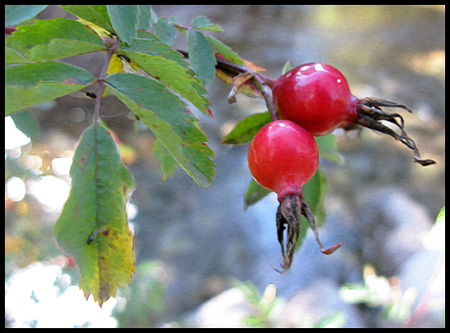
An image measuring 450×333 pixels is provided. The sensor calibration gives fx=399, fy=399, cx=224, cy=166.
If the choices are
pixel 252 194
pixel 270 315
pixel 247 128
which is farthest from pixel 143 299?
pixel 247 128

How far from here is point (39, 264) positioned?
194 cm

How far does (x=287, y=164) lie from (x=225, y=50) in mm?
289

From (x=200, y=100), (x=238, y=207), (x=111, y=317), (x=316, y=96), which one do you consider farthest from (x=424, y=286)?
(x=200, y=100)

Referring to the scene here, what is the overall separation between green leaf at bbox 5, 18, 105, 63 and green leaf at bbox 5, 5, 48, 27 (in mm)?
92

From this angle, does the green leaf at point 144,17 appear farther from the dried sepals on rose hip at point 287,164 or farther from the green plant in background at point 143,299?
the green plant in background at point 143,299

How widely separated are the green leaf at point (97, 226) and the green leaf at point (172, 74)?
16 cm

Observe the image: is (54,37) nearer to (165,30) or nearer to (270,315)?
(165,30)

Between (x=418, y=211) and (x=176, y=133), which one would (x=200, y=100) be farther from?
(x=418, y=211)

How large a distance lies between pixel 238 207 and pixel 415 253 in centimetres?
98

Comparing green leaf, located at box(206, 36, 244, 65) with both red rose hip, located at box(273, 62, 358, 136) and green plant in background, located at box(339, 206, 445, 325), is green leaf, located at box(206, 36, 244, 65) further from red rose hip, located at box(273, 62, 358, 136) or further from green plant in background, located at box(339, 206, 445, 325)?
green plant in background, located at box(339, 206, 445, 325)

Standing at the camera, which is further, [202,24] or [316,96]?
[202,24]

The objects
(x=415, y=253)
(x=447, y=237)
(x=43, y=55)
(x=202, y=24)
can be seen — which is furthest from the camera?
(x=415, y=253)

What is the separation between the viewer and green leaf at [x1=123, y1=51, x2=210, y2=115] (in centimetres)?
61

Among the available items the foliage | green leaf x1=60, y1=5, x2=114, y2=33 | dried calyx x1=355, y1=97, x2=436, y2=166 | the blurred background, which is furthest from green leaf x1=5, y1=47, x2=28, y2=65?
the blurred background
